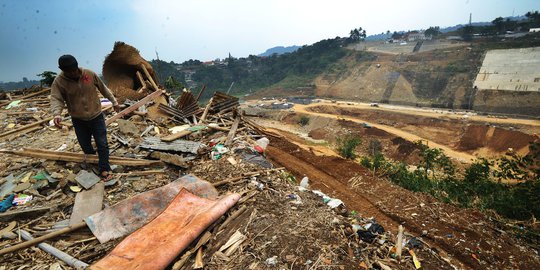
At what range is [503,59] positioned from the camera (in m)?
35.3

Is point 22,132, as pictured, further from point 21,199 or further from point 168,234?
point 168,234

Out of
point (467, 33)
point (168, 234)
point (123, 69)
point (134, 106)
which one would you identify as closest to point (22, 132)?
point (134, 106)

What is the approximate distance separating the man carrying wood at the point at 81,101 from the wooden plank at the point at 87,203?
0.34 metres

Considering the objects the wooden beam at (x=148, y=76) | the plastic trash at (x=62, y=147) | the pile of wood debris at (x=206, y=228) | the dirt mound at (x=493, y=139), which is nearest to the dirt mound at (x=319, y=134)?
the dirt mound at (x=493, y=139)

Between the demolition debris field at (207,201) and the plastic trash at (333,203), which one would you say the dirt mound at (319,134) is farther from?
the plastic trash at (333,203)

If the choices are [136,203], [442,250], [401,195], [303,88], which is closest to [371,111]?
[303,88]

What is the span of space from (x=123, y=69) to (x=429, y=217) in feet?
29.6

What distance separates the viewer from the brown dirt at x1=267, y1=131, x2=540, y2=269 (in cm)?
432

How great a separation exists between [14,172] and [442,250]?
6.91 metres

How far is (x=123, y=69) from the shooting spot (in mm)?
8281

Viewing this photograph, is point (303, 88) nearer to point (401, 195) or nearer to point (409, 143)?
point (409, 143)

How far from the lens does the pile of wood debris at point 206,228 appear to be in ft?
8.79

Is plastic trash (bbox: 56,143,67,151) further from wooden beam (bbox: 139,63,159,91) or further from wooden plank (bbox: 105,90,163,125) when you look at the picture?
wooden beam (bbox: 139,63,159,91)

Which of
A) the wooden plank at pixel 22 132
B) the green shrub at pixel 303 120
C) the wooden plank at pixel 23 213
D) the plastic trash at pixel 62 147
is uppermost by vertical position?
the wooden plank at pixel 22 132
